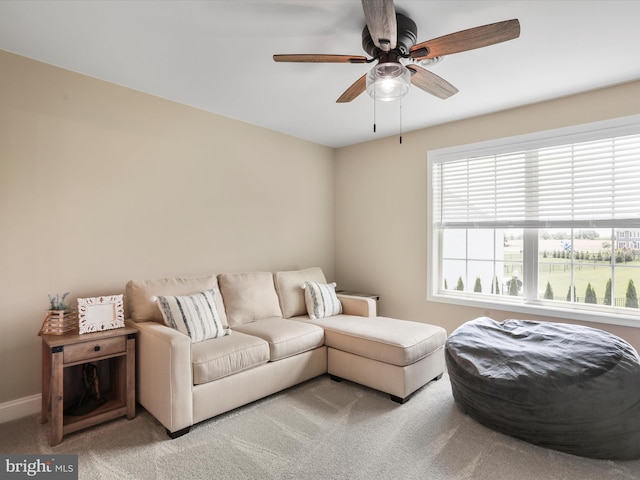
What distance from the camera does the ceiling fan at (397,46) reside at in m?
1.59

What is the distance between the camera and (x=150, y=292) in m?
2.77

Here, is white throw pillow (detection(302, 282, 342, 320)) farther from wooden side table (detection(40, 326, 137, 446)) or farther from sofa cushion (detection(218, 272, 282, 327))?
wooden side table (detection(40, 326, 137, 446))

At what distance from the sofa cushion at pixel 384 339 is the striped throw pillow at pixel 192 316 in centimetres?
98

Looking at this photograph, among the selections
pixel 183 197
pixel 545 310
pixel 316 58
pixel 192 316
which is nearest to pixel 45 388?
pixel 192 316

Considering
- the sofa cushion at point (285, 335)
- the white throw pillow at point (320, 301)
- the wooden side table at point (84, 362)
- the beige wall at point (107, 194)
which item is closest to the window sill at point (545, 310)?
the white throw pillow at point (320, 301)

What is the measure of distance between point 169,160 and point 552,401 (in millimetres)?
3463

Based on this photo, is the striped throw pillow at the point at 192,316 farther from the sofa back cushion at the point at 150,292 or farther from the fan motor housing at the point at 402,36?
the fan motor housing at the point at 402,36

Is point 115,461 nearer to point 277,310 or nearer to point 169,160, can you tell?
point 277,310

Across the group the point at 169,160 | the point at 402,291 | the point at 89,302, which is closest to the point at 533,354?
the point at 402,291

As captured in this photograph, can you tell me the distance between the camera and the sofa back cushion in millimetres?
2699

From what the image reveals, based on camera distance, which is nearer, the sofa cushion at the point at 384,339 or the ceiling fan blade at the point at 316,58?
the ceiling fan blade at the point at 316,58

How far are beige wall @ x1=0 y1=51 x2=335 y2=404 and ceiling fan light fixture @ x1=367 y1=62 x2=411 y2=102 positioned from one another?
6.89ft

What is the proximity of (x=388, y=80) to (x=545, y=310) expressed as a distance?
105 inches

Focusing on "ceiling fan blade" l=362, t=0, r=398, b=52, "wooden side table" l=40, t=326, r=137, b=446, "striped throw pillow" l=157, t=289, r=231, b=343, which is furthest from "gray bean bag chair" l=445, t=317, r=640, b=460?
A: "wooden side table" l=40, t=326, r=137, b=446
